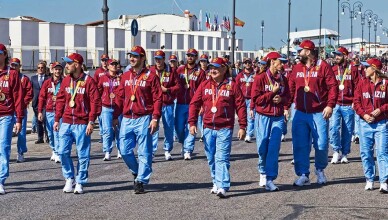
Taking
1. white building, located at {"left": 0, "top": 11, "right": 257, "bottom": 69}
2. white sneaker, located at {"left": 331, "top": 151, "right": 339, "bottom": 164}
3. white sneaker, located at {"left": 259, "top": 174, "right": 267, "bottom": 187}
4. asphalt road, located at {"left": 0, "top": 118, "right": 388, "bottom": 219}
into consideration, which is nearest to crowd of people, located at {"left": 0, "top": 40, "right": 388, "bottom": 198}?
white sneaker, located at {"left": 259, "top": 174, "right": 267, "bottom": 187}

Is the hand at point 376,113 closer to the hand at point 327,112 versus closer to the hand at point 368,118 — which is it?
the hand at point 368,118

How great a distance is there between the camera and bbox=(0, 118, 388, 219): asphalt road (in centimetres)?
1005

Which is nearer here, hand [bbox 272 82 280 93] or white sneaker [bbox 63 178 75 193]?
white sneaker [bbox 63 178 75 193]

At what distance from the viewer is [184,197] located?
11.3 meters

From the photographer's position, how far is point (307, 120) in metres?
12.3

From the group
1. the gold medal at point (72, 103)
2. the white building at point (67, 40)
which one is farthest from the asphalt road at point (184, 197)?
the white building at point (67, 40)

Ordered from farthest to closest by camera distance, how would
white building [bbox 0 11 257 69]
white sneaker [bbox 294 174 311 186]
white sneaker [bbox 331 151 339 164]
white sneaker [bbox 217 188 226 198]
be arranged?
white building [bbox 0 11 257 69], white sneaker [bbox 331 151 339 164], white sneaker [bbox 294 174 311 186], white sneaker [bbox 217 188 226 198]

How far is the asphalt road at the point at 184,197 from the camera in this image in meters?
10.0

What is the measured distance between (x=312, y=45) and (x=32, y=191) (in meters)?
4.69

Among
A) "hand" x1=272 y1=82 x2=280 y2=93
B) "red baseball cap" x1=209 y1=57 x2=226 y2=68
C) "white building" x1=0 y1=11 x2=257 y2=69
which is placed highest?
"white building" x1=0 y1=11 x2=257 y2=69

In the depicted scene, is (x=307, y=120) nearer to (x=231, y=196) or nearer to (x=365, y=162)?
(x=365, y=162)

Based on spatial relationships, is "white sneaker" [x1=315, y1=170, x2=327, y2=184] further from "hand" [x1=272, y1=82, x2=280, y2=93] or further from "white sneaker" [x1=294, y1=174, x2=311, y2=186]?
"hand" [x1=272, y1=82, x2=280, y2=93]

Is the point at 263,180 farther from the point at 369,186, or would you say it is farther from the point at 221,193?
the point at 369,186

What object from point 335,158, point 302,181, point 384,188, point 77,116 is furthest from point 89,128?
point 335,158
